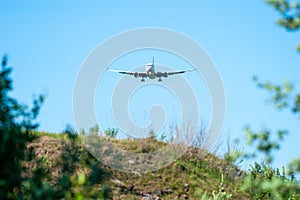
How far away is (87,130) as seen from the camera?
15.1 metres

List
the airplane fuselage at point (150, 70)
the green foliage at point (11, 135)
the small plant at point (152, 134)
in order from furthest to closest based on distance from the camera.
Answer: the airplane fuselage at point (150, 70), the small plant at point (152, 134), the green foliage at point (11, 135)

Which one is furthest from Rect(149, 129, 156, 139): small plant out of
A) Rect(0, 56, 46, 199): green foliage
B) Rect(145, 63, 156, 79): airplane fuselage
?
Rect(0, 56, 46, 199): green foliage

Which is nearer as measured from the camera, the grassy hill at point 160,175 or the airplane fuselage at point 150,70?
the grassy hill at point 160,175

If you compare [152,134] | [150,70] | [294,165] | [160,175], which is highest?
[150,70]

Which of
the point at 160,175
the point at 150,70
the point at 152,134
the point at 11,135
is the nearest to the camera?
the point at 11,135

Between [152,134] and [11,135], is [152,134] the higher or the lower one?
the higher one

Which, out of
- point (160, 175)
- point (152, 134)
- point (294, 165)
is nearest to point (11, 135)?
point (294, 165)

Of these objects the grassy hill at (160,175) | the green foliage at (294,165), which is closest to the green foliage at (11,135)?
the green foliage at (294,165)

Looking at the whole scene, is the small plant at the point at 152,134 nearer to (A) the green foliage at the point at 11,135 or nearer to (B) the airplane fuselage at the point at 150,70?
(B) the airplane fuselage at the point at 150,70

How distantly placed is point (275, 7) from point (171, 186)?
11794 mm

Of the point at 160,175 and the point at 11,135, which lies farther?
the point at 160,175

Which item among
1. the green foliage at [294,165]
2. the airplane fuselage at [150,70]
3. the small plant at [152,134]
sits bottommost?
the green foliage at [294,165]

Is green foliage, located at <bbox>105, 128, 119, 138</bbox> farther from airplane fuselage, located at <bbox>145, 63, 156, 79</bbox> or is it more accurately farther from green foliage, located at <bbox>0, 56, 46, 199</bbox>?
green foliage, located at <bbox>0, 56, 46, 199</bbox>

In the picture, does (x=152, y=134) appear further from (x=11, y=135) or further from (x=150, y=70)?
(x=11, y=135)
